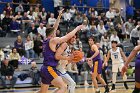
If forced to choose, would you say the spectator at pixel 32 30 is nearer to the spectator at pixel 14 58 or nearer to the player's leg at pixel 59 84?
the spectator at pixel 14 58

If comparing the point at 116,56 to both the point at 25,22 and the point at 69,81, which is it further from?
the point at 25,22

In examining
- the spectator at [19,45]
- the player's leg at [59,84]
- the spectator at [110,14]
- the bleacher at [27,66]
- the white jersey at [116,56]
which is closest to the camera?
the player's leg at [59,84]

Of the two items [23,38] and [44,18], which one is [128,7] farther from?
[23,38]

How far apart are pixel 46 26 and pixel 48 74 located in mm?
11784

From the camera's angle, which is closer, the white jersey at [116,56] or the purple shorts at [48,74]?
the purple shorts at [48,74]

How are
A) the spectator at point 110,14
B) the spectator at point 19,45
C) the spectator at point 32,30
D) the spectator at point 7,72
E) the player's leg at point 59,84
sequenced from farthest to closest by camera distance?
1. the spectator at point 110,14
2. the spectator at point 32,30
3. the spectator at point 19,45
4. the spectator at point 7,72
5. the player's leg at point 59,84

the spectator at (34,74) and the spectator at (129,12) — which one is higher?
the spectator at (129,12)

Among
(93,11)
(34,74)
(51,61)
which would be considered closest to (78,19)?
(93,11)

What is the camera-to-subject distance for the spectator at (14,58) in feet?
55.8

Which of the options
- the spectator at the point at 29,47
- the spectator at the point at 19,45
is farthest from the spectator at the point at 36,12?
the spectator at the point at 19,45

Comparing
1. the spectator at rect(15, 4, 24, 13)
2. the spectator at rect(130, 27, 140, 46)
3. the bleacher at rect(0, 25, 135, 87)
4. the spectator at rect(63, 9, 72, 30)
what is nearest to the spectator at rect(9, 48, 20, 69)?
the bleacher at rect(0, 25, 135, 87)

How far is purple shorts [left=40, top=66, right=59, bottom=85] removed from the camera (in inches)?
347

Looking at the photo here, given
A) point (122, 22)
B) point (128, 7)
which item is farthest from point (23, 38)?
point (128, 7)

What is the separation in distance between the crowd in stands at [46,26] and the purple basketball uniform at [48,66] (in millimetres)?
7498
